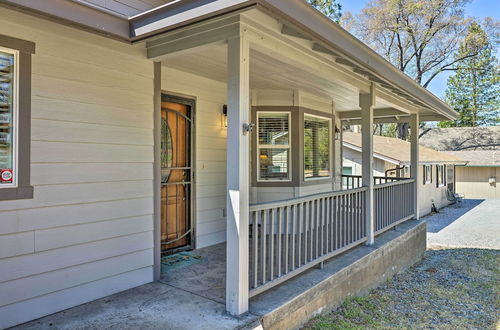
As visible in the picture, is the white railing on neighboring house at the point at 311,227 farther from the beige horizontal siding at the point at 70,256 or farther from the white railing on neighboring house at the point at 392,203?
the beige horizontal siding at the point at 70,256

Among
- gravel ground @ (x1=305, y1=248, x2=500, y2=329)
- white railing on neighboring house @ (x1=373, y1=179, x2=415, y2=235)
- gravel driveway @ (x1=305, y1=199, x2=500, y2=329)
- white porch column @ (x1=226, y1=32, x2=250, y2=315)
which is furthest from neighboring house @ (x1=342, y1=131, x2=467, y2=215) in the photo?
white porch column @ (x1=226, y1=32, x2=250, y2=315)

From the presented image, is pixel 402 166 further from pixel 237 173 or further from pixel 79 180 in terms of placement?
pixel 79 180

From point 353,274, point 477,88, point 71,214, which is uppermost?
point 477,88

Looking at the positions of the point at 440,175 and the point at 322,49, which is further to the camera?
the point at 440,175

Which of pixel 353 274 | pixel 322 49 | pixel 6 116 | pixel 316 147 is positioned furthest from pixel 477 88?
pixel 6 116

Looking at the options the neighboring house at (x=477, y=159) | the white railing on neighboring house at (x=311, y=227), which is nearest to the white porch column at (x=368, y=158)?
the white railing on neighboring house at (x=311, y=227)

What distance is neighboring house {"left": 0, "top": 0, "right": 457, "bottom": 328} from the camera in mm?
2674

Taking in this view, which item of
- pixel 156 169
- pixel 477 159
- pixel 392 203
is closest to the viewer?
pixel 156 169

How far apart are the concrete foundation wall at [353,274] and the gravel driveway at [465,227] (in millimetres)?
2406

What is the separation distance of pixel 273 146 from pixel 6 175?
415cm

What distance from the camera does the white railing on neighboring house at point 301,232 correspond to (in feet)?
10.5

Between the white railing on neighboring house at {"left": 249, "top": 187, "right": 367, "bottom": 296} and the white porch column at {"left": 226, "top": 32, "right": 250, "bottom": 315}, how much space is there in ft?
0.60

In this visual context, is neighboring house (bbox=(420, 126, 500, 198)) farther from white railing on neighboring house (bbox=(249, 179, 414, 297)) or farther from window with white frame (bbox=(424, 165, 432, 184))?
white railing on neighboring house (bbox=(249, 179, 414, 297))

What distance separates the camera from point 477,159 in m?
19.3
